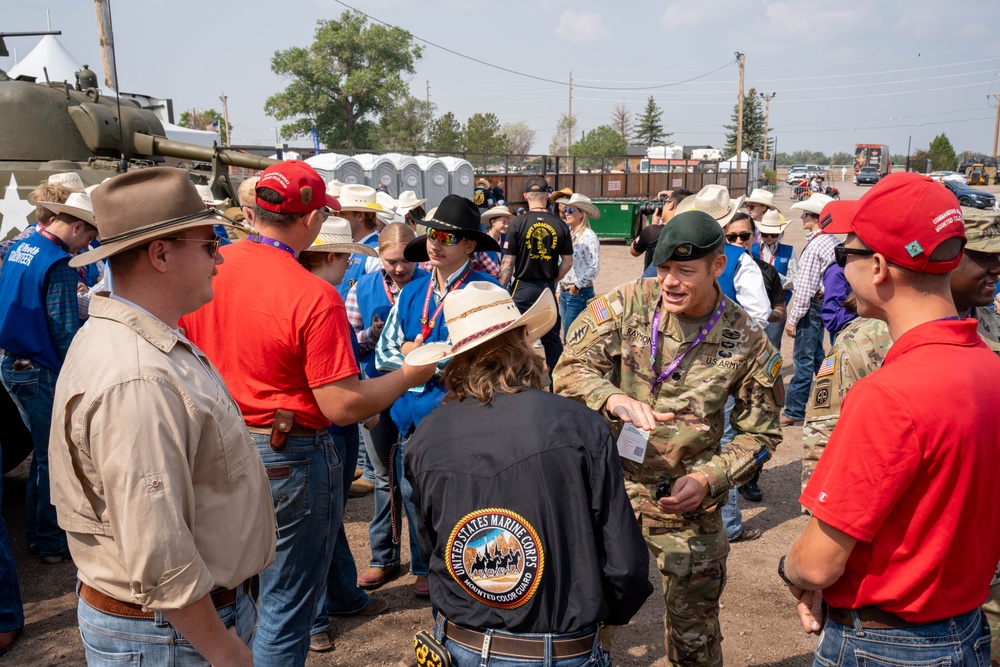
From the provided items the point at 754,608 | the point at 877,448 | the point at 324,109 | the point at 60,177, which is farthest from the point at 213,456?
the point at 324,109

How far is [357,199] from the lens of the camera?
637 cm

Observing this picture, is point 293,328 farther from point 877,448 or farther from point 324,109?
point 324,109

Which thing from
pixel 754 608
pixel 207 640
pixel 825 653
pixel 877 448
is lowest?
pixel 754 608

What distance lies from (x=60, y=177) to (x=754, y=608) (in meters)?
6.10

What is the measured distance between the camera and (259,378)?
2961 mm

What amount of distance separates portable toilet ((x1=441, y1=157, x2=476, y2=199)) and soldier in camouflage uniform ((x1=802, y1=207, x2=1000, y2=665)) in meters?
19.8

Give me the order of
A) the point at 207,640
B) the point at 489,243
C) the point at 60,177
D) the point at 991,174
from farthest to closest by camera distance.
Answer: the point at 991,174
the point at 60,177
the point at 489,243
the point at 207,640

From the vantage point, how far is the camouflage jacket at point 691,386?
10.2ft

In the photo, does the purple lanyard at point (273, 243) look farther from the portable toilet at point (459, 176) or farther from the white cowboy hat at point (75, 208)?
the portable toilet at point (459, 176)

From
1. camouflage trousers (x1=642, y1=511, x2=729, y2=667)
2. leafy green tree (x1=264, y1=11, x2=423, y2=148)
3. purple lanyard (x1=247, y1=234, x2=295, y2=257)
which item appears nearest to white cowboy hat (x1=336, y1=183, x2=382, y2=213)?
→ purple lanyard (x1=247, y1=234, x2=295, y2=257)

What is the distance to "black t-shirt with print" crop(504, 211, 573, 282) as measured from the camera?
8.26m

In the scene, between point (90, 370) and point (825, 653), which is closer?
point (90, 370)

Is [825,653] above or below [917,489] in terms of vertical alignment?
below

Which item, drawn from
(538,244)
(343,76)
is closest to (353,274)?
(538,244)
